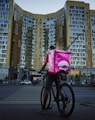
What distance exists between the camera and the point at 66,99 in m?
5.07

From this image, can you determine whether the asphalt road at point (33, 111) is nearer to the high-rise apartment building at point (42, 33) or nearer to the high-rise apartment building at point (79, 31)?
the high-rise apartment building at point (42, 33)

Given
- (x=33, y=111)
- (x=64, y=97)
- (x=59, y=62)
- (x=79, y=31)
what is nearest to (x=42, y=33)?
(x=79, y=31)

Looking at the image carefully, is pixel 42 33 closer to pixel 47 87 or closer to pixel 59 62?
pixel 47 87

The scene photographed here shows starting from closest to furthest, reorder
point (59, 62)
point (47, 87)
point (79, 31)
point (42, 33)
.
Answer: point (59, 62), point (47, 87), point (79, 31), point (42, 33)

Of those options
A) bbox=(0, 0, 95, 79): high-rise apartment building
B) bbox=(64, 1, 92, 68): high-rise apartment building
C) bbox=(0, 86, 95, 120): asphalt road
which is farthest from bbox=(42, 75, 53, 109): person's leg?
bbox=(64, 1, 92, 68): high-rise apartment building

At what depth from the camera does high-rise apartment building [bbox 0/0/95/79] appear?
98.1 metres

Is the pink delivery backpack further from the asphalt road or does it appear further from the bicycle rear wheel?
the asphalt road

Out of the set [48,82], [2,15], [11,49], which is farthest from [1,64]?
[48,82]

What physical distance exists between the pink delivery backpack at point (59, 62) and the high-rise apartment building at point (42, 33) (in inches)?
3157

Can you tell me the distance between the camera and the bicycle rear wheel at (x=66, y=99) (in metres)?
4.89

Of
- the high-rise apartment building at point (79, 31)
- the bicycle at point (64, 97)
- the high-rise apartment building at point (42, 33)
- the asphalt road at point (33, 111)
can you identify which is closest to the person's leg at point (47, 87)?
the bicycle at point (64, 97)

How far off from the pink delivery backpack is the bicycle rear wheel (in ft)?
1.25

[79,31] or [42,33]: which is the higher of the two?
[42,33]

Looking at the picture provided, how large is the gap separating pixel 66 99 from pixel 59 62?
86 centimetres
